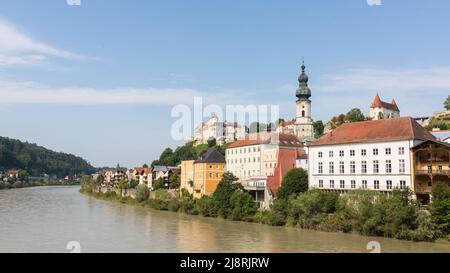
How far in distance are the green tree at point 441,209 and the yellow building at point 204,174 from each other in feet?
103

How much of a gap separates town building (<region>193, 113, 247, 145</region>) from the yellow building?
1945 inches

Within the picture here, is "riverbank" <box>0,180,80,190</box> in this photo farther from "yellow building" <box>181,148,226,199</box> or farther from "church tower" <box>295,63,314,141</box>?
"church tower" <box>295,63,314,141</box>

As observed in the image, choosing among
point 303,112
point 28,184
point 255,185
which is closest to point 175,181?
point 255,185

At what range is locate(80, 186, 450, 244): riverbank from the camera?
98.3 ft

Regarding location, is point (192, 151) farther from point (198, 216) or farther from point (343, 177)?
point (343, 177)

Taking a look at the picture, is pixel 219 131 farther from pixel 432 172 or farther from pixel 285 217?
pixel 432 172

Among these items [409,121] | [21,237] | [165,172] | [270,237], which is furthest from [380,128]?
[165,172]

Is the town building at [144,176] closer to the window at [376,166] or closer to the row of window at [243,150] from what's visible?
the row of window at [243,150]

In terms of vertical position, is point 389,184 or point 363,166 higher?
point 363,166

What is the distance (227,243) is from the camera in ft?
99.6

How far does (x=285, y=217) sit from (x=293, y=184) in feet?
13.2

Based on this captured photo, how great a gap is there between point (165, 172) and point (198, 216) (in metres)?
→ 31.9

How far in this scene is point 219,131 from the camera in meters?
120
